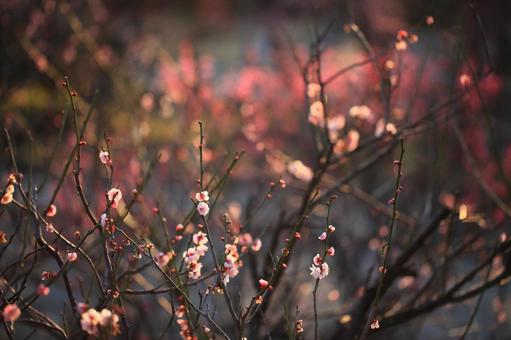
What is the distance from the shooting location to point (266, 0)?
13.2 m

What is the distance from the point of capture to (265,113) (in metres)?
9.86

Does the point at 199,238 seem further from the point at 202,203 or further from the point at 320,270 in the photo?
the point at 320,270

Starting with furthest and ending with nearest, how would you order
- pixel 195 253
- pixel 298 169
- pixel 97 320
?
pixel 298 169 < pixel 195 253 < pixel 97 320

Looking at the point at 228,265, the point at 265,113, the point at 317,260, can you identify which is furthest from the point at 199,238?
the point at 265,113

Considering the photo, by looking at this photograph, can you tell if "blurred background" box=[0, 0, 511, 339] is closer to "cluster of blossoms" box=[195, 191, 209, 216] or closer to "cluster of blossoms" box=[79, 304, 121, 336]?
"cluster of blossoms" box=[195, 191, 209, 216]

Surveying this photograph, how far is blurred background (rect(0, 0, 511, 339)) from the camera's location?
16.5 feet

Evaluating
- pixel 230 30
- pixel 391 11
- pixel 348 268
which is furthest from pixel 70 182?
pixel 230 30

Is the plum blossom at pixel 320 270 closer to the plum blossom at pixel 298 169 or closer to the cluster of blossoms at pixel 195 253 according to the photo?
the cluster of blossoms at pixel 195 253

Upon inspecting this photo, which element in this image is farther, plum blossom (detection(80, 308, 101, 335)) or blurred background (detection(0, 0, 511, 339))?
blurred background (detection(0, 0, 511, 339))

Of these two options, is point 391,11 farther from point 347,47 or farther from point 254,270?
point 254,270

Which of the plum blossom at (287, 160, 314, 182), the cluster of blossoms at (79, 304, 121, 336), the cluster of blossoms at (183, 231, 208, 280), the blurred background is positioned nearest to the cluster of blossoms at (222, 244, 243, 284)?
the cluster of blossoms at (183, 231, 208, 280)

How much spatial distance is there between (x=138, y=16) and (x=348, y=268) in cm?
766

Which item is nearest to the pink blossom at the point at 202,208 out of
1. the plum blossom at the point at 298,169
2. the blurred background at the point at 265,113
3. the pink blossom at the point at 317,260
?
the pink blossom at the point at 317,260

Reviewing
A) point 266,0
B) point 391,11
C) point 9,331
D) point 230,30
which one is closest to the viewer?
point 9,331
